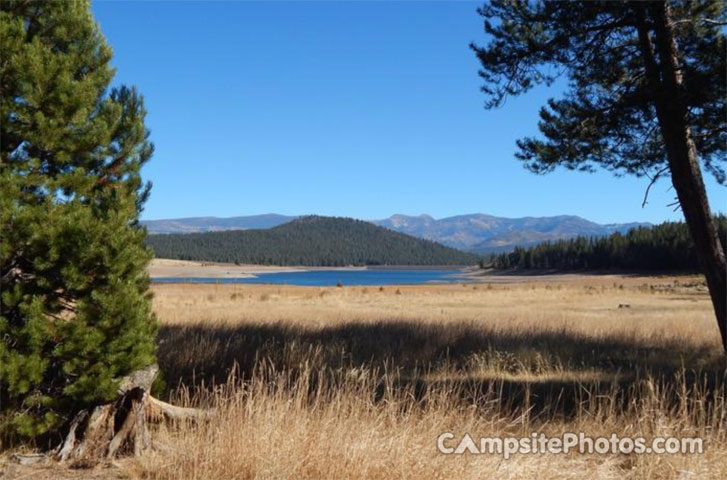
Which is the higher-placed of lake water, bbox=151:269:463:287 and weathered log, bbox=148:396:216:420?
weathered log, bbox=148:396:216:420

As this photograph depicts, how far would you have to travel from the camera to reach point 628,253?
95.4m

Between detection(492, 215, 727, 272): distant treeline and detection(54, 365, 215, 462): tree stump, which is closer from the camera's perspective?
detection(54, 365, 215, 462): tree stump

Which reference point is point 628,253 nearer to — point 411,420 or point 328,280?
point 328,280

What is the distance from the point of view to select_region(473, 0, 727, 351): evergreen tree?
863cm

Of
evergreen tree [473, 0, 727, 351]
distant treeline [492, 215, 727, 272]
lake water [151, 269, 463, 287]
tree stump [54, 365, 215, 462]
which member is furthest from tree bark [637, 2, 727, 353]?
distant treeline [492, 215, 727, 272]

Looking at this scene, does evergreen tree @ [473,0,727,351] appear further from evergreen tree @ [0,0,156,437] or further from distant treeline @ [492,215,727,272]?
distant treeline @ [492,215,727,272]

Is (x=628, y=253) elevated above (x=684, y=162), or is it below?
below

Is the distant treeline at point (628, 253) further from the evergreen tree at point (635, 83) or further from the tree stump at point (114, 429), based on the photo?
the tree stump at point (114, 429)

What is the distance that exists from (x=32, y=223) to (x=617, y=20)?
8.89m

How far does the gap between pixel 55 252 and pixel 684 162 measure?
8694mm

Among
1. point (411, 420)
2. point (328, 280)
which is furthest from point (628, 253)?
point (411, 420)

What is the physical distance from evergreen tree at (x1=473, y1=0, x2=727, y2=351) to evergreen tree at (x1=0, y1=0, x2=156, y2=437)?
7.23 meters

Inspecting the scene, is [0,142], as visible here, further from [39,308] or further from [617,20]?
[617,20]

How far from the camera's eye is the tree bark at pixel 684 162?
8625 millimetres
